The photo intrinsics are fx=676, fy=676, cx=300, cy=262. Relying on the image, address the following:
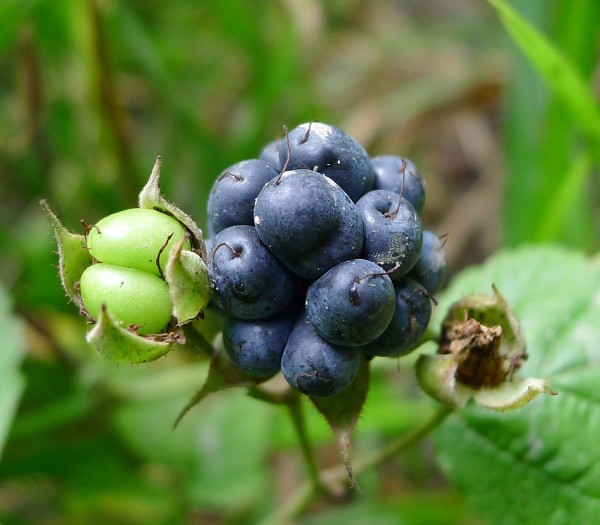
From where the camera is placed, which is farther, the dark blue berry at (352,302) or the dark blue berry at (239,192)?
the dark blue berry at (239,192)

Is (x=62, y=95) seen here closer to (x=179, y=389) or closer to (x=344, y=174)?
(x=179, y=389)

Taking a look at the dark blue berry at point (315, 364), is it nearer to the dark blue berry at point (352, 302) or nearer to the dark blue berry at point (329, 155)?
the dark blue berry at point (352, 302)

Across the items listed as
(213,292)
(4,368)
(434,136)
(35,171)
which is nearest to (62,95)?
(35,171)

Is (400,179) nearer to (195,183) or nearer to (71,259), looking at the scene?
(71,259)

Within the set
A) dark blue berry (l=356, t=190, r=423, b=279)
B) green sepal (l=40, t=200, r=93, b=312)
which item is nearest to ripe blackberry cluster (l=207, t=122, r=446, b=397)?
dark blue berry (l=356, t=190, r=423, b=279)

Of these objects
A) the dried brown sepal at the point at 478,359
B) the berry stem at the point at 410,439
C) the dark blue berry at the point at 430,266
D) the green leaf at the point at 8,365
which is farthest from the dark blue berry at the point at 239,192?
the green leaf at the point at 8,365

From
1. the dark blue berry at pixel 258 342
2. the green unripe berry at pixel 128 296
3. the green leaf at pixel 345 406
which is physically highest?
the green unripe berry at pixel 128 296

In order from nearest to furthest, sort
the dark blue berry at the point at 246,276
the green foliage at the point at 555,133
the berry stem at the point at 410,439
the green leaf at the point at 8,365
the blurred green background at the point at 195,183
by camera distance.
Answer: the dark blue berry at the point at 246,276, the berry stem at the point at 410,439, the green leaf at the point at 8,365, the green foliage at the point at 555,133, the blurred green background at the point at 195,183
